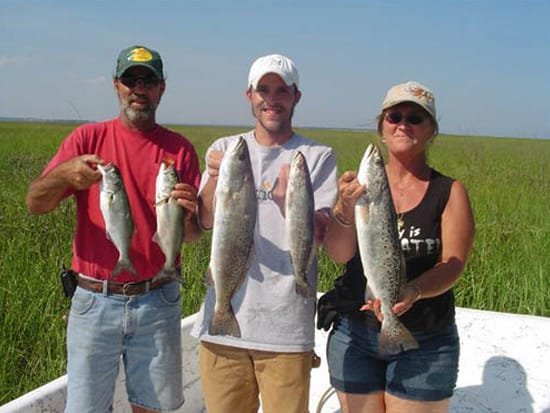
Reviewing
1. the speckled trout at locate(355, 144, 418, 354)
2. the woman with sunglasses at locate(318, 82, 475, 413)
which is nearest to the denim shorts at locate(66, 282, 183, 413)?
the woman with sunglasses at locate(318, 82, 475, 413)

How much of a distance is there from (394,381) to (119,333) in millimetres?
1777

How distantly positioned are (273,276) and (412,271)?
2.68 ft

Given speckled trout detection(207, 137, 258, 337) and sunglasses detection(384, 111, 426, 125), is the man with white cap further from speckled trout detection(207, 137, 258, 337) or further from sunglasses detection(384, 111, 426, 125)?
sunglasses detection(384, 111, 426, 125)

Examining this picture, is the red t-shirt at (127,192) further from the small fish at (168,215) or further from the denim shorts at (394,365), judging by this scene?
the denim shorts at (394,365)

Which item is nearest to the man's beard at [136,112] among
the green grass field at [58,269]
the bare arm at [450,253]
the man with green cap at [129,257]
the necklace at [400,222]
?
the man with green cap at [129,257]

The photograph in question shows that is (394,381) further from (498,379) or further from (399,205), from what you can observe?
(498,379)

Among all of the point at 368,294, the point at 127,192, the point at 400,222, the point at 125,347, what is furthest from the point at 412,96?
the point at 125,347

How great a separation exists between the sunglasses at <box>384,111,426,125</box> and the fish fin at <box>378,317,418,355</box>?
1113 mm

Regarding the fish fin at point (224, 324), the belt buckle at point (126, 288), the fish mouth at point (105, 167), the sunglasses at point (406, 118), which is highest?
the sunglasses at point (406, 118)

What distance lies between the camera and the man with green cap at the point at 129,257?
12.3 ft

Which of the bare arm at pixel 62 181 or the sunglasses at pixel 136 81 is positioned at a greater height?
the sunglasses at pixel 136 81

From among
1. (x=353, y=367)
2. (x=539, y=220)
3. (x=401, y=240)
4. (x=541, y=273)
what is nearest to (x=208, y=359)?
(x=353, y=367)

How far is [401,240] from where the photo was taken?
3.35m

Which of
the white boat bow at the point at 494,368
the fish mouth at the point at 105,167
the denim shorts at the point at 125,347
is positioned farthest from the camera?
the white boat bow at the point at 494,368
